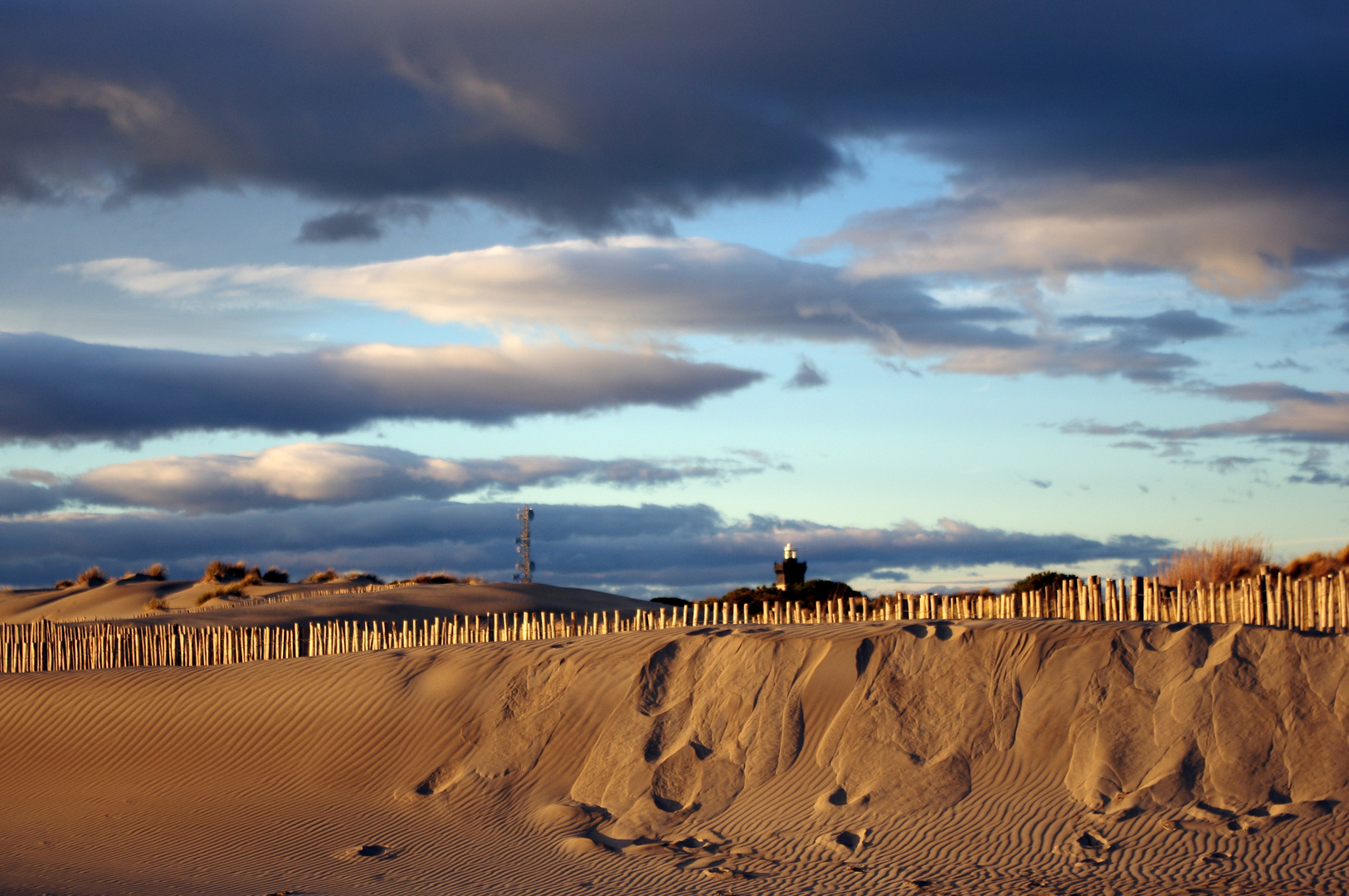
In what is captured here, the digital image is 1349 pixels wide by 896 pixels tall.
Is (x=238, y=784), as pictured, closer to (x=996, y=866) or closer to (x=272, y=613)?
(x=996, y=866)

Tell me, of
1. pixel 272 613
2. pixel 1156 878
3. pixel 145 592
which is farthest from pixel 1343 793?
pixel 145 592

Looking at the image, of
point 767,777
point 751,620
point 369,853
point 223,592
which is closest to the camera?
point 369,853

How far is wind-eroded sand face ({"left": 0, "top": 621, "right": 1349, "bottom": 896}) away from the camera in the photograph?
10.8 m

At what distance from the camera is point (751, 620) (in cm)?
1814

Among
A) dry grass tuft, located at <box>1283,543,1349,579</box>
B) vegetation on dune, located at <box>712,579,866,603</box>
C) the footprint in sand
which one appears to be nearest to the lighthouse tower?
vegetation on dune, located at <box>712,579,866,603</box>

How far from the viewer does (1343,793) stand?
11539 mm

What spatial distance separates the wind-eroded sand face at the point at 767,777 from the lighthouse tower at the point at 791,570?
1813cm

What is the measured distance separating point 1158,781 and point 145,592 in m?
38.6

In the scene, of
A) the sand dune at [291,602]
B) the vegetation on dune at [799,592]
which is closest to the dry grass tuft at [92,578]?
the sand dune at [291,602]

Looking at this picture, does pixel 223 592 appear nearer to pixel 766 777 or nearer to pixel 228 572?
pixel 228 572

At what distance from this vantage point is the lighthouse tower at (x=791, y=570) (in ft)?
110

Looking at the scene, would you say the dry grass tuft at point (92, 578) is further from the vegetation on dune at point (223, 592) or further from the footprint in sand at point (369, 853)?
the footprint in sand at point (369, 853)

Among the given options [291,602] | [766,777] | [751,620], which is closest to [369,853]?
→ [766,777]

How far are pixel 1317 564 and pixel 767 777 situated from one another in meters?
14.0
